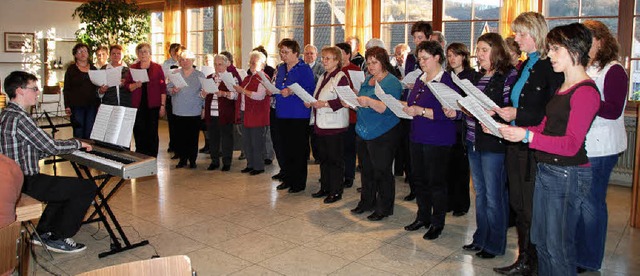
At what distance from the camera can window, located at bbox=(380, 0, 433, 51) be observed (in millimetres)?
8445

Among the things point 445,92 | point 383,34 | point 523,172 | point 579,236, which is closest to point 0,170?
point 445,92

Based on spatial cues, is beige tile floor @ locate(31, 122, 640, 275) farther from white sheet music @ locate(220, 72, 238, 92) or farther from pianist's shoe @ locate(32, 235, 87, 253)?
white sheet music @ locate(220, 72, 238, 92)

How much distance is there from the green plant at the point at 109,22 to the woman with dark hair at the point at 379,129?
8052 mm

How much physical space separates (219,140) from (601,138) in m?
4.75

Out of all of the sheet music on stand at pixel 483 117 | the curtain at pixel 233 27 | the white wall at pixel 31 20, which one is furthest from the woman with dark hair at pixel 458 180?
the white wall at pixel 31 20

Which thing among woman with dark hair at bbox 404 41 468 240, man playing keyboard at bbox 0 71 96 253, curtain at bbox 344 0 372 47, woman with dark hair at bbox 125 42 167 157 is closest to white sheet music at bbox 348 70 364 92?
woman with dark hair at bbox 404 41 468 240

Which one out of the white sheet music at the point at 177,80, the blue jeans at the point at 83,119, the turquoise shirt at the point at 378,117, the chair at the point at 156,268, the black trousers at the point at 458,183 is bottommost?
the black trousers at the point at 458,183

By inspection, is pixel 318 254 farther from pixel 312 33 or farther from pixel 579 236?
pixel 312 33

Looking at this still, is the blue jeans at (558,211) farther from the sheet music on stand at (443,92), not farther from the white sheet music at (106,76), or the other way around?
the white sheet music at (106,76)

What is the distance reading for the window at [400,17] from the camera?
27.7 ft

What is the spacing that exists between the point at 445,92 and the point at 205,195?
3.01m

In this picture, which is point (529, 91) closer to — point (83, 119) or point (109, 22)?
point (83, 119)

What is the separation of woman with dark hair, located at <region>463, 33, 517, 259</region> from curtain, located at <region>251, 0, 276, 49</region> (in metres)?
7.06

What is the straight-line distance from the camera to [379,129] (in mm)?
4699
